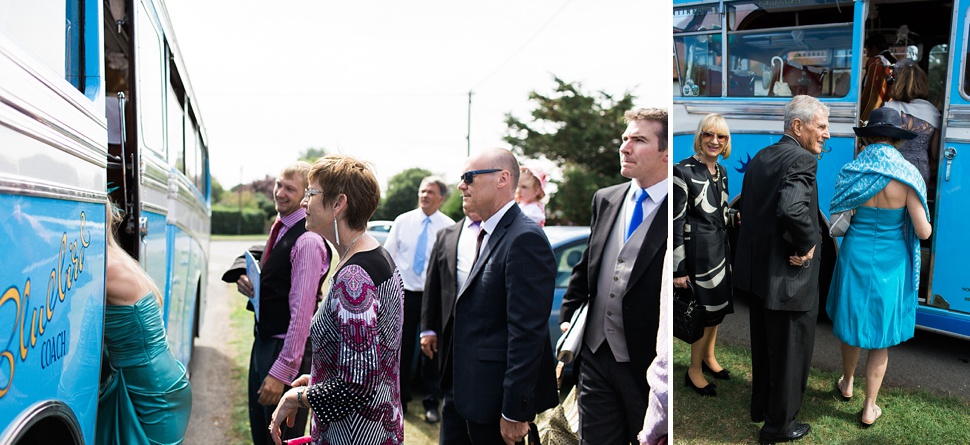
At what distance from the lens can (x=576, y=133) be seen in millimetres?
24391

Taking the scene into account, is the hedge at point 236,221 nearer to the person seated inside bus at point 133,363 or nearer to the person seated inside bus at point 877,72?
the person seated inside bus at point 133,363

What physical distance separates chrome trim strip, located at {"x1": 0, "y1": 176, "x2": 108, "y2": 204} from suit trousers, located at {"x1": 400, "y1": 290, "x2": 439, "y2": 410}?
11.2ft

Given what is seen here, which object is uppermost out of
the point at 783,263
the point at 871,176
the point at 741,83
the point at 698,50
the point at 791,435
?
the point at 698,50

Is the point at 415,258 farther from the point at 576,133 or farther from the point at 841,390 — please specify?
the point at 576,133

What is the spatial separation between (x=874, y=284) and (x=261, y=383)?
2.62m

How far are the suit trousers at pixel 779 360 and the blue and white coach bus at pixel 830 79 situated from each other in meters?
0.14

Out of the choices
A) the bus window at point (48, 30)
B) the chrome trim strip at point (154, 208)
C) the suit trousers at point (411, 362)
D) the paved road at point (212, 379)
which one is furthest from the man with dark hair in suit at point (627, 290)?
the paved road at point (212, 379)

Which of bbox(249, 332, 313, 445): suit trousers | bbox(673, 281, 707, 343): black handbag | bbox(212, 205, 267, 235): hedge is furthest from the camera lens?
bbox(212, 205, 267, 235): hedge

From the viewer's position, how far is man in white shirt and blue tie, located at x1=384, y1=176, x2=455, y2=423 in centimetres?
539

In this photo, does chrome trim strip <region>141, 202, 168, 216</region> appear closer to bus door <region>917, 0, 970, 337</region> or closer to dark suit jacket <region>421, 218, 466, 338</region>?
dark suit jacket <region>421, 218, 466, 338</region>

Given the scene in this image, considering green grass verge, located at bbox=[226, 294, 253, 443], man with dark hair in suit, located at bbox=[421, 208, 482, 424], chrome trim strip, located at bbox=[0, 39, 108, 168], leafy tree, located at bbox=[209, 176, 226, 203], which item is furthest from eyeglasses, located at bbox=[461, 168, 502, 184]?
leafy tree, located at bbox=[209, 176, 226, 203]

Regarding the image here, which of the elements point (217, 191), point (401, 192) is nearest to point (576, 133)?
point (401, 192)

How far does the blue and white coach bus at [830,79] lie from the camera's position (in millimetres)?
1943

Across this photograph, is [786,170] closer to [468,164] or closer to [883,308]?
[883,308]
